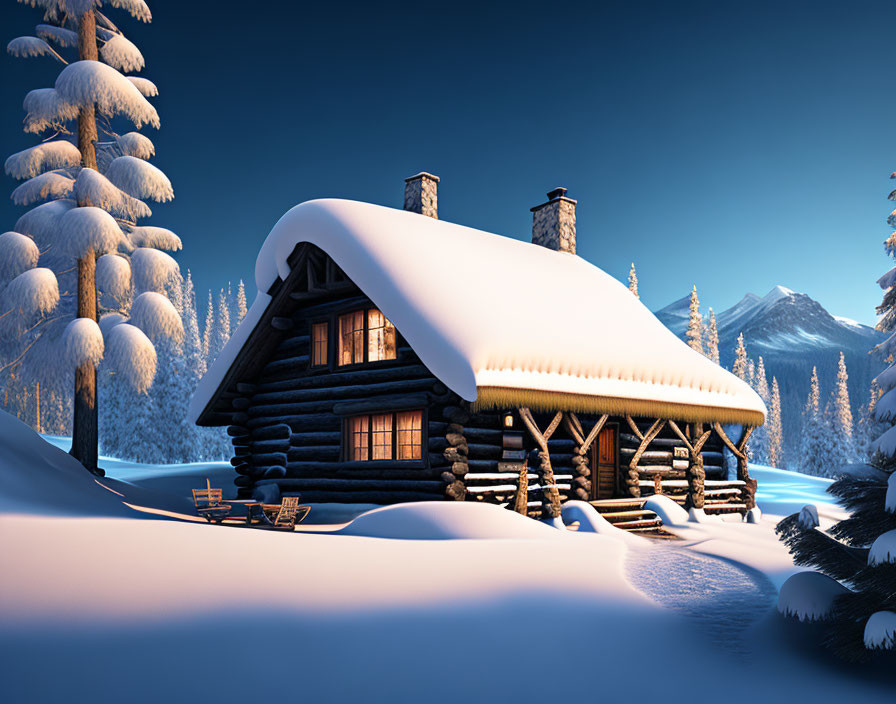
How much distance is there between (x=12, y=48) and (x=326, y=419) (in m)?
13.9

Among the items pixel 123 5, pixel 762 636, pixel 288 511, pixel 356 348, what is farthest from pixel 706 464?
pixel 123 5

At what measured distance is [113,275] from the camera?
20.7 metres

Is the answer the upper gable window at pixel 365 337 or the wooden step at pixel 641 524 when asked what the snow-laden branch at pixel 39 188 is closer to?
the upper gable window at pixel 365 337

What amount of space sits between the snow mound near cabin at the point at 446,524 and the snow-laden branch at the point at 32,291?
13.3 m

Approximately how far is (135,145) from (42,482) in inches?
467

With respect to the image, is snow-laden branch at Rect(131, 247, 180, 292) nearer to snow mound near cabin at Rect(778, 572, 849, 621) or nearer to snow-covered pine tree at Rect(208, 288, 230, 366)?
snow mound near cabin at Rect(778, 572, 849, 621)

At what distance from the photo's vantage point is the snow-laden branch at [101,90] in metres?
20.4

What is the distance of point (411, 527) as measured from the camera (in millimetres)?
10758

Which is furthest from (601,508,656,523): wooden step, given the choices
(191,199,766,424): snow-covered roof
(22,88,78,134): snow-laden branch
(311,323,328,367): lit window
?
(22,88,78,134): snow-laden branch

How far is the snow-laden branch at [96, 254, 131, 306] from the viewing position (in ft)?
67.8

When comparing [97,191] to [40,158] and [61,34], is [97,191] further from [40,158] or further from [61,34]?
[61,34]

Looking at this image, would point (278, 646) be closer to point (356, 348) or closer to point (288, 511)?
point (288, 511)

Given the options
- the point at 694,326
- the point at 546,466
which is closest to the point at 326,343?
the point at 546,466

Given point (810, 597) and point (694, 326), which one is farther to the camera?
point (694, 326)
